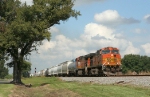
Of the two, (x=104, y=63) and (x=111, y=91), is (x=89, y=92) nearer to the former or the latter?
(x=111, y=91)

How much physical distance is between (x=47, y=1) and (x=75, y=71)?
3272 cm

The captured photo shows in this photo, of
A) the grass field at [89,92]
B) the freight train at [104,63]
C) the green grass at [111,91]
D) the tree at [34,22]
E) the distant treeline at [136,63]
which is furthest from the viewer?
the distant treeline at [136,63]

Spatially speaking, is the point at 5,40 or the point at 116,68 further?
the point at 116,68

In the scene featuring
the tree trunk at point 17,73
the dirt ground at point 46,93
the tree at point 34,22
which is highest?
the tree at point 34,22

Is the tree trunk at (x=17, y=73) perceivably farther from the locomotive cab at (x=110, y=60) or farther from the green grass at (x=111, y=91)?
the green grass at (x=111, y=91)

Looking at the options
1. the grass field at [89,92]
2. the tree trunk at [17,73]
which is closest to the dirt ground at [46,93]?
the grass field at [89,92]

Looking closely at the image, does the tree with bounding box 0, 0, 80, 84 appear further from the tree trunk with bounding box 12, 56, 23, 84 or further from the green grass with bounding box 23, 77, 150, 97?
the green grass with bounding box 23, 77, 150, 97

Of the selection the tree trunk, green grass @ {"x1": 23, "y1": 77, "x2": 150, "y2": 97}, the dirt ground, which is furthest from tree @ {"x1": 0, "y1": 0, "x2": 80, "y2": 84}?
green grass @ {"x1": 23, "y1": 77, "x2": 150, "y2": 97}

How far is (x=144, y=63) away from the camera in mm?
158250

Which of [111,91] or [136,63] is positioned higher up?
[136,63]

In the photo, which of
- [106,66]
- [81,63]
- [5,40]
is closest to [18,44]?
[5,40]

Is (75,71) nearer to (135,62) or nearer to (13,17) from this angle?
(13,17)

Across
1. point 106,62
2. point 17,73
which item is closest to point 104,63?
point 106,62

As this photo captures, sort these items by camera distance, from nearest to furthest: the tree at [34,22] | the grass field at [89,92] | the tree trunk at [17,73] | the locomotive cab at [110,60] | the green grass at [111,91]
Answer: the green grass at [111,91] → the grass field at [89,92] → the tree at [34,22] → the tree trunk at [17,73] → the locomotive cab at [110,60]
